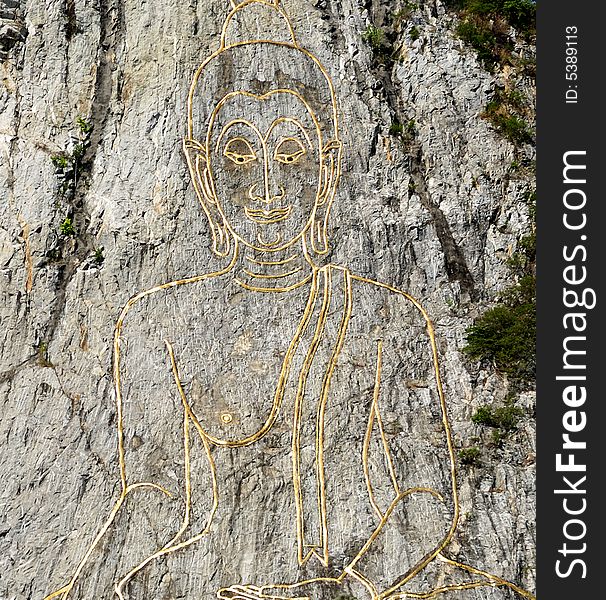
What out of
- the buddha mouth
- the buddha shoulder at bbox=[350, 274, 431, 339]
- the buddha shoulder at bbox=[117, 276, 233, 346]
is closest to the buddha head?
the buddha mouth

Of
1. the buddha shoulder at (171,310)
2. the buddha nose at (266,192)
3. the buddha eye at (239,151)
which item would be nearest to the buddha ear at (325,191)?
the buddha nose at (266,192)

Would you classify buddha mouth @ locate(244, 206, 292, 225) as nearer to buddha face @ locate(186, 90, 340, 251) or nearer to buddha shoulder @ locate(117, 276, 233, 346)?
buddha face @ locate(186, 90, 340, 251)

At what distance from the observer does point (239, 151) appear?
21.2 feet

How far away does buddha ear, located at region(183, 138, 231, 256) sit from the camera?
650 cm

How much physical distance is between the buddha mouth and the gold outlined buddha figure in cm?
1

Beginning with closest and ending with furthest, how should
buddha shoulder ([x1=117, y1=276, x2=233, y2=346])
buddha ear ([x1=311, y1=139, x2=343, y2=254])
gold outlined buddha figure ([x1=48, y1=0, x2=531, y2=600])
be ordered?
gold outlined buddha figure ([x1=48, y1=0, x2=531, y2=600]) < buddha shoulder ([x1=117, y1=276, x2=233, y2=346]) < buddha ear ([x1=311, y1=139, x2=343, y2=254])

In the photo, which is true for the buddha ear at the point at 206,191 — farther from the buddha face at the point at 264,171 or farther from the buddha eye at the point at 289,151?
the buddha eye at the point at 289,151

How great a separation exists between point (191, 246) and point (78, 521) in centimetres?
235

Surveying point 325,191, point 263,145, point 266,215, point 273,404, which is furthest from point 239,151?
point 273,404

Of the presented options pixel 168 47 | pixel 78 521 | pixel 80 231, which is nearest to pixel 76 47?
pixel 168 47

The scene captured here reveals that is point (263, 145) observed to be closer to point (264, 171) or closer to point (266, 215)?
point (264, 171)

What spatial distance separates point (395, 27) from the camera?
7344 millimetres

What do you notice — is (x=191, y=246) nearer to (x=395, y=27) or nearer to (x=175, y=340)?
(x=175, y=340)

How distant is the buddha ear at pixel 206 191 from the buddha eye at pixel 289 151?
619 mm
